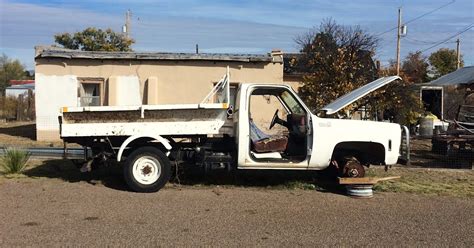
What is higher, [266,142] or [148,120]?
[148,120]

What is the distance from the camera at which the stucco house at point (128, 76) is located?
19.9 metres

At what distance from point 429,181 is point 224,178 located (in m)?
4.13

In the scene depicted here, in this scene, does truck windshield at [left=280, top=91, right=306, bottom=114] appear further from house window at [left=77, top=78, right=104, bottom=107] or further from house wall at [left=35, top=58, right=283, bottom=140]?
house window at [left=77, top=78, right=104, bottom=107]

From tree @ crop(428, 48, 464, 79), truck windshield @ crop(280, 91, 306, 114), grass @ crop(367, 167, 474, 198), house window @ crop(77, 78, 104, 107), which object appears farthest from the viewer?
tree @ crop(428, 48, 464, 79)

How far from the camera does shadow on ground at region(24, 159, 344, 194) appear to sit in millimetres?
10125

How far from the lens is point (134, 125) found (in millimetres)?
9516

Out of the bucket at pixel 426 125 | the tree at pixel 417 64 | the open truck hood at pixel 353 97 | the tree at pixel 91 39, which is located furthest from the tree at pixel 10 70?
the open truck hood at pixel 353 97

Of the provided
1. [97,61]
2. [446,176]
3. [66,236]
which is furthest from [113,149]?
[97,61]

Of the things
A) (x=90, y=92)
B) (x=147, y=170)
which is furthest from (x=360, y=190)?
(x=90, y=92)

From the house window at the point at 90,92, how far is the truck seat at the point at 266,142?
37.7 ft

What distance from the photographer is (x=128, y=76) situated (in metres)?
20.1

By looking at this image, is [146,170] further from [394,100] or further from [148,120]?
[394,100]

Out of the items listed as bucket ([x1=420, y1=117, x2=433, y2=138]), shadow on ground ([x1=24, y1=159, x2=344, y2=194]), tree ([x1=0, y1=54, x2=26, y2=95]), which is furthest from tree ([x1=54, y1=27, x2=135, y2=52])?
shadow on ground ([x1=24, y1=159, x2=344, y2=194])

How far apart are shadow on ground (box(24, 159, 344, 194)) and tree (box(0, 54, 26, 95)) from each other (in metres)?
64.0
